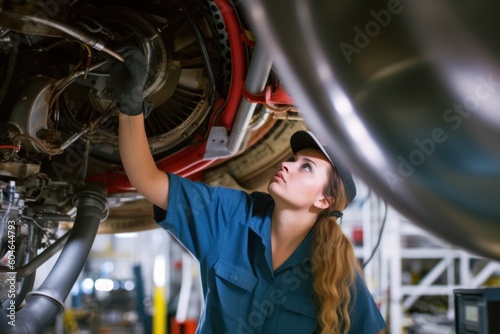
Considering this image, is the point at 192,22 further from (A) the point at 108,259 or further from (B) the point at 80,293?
(A) the point at 108,259

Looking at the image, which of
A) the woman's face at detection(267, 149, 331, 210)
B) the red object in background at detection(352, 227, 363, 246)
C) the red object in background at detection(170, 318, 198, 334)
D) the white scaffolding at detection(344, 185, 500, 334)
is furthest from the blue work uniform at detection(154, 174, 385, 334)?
the red object in background at detection(352, 227, 363, 246)

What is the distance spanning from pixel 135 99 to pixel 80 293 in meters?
8.76

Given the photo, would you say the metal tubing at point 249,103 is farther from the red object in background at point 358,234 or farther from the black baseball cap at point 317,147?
the red object in background at point 358,234

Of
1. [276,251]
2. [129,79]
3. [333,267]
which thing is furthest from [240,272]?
[129,79]

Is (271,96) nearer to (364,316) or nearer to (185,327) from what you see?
(364,316)

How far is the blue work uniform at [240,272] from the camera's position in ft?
5.74

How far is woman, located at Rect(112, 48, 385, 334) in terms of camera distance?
68.3 inches

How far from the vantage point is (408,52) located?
1.84ft

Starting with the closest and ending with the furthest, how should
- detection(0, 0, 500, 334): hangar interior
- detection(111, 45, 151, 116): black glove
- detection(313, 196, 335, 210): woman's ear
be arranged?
1. detection(0, 0, 500, 334): hangar interior
2. detection(111, 45, 151, 116): black glove
3. detection(313, 196, 335, 210): woman's ear

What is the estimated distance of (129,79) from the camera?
4.84 ft

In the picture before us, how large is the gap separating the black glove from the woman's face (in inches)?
19.7

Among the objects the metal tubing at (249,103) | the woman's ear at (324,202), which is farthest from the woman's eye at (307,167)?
the metal tubing at (249,103)

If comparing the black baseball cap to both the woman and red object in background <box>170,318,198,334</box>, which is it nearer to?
the woman

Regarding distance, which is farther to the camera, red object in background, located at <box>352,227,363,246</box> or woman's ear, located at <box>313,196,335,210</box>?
red object in background, located at <box>352,227,363,246</box>
